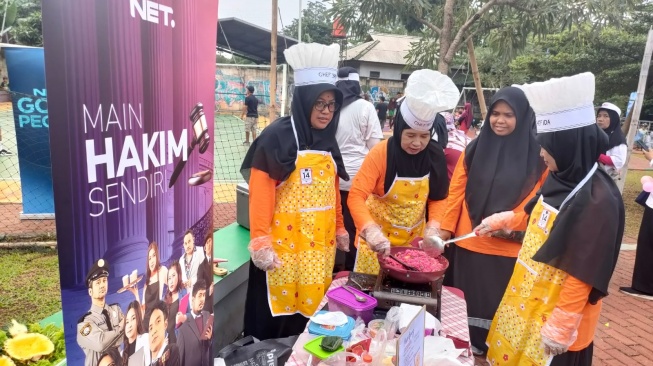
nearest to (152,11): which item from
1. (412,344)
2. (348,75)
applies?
(412,344)

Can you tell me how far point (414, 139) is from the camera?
2.56 metres

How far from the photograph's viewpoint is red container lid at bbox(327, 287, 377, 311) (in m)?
1.94

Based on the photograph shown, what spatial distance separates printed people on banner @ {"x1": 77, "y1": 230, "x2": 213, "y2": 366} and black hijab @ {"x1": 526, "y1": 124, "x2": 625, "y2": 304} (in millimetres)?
1435

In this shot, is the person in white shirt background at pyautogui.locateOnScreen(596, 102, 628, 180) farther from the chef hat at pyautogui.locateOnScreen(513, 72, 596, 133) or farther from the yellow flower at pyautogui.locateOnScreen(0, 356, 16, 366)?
the yellow flower at pyautogui.locateOnScreen(0, 356, 16, 366)

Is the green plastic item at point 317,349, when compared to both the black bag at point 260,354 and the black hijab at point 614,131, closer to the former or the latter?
the black bag at point 260,354

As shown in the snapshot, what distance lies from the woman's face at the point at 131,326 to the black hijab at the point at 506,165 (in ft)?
7.16

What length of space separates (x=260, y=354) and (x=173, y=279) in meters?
0.80

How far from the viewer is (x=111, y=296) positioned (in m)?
1.03

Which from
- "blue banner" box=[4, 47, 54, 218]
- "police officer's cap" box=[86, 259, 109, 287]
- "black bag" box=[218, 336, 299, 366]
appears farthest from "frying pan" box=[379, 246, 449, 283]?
"blue banner" box=[4, 47, 54, 218]

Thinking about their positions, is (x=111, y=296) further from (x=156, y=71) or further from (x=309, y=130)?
(x=309, y=130)

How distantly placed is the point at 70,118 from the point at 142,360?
698 mm

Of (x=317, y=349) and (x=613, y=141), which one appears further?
(x=613, y=141)

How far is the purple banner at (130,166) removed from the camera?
86 cm

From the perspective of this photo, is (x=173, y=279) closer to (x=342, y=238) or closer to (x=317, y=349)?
(x=317, y=349)
